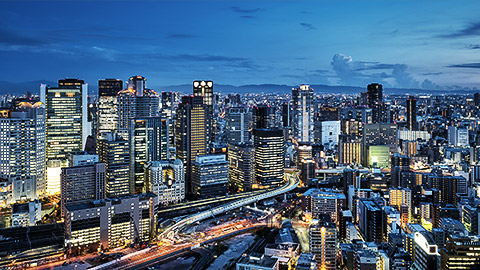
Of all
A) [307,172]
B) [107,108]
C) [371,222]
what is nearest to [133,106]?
[107,108]

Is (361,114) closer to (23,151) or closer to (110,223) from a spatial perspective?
(23,151)

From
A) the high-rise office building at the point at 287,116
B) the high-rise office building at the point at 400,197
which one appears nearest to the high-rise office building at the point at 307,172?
the high-rise office building at the point at 400,197

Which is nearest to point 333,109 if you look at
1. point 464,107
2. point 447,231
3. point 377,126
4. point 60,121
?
point 377,126

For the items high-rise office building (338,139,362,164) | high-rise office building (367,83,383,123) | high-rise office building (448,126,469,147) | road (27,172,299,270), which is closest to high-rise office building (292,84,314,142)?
high-rise office building (338,139,362,164)

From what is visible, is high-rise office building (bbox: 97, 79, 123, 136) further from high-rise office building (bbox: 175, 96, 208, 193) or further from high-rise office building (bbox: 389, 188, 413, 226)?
high-rise office building (bbox: 389, 188, 413, 226)

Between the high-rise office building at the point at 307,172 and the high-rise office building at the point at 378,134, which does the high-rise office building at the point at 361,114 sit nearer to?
the high-rise office building at the point at 378,134

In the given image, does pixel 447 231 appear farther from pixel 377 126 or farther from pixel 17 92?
pixel 17 92
